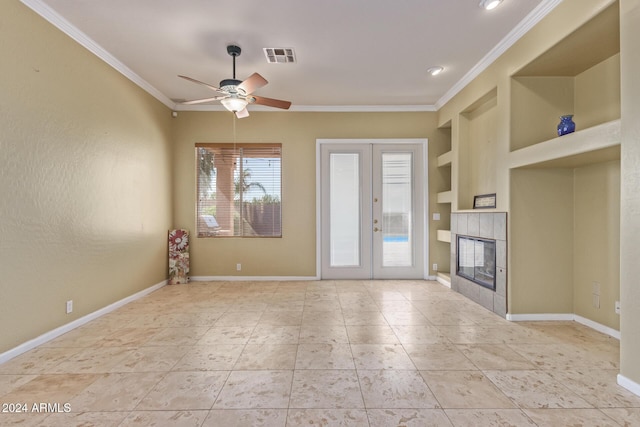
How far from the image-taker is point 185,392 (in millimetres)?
1966

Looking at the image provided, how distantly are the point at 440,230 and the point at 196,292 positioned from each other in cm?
417

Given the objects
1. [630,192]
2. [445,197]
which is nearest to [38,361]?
[630,192]

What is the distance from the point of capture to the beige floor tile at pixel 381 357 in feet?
7.51

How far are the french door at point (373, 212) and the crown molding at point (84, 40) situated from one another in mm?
2904

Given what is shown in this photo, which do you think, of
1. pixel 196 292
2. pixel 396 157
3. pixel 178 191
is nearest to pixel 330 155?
pixel 396 157

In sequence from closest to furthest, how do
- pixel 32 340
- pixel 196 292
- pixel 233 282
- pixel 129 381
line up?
pixel 129 381 < pixel 32 340 < pixel 196 292 < pixel 233 282

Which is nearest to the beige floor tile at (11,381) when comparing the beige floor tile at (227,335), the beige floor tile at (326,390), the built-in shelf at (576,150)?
the beige floor tile at (227,335)

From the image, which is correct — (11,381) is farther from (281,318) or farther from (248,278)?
(248,278)

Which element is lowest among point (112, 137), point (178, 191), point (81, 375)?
point (81, 375)

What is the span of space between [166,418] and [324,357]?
1.18 m

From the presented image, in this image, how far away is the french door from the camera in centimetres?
522

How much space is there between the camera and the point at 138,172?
4.16 meters

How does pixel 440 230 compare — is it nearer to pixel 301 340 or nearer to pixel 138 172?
pixel 301 340

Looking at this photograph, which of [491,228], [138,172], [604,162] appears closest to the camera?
[604,162]
